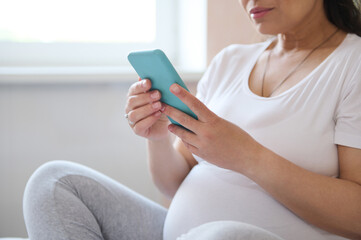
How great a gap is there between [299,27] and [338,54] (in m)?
0.14

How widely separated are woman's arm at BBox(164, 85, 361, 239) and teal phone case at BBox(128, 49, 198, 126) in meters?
0.02

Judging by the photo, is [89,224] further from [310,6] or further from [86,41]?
[86,41]

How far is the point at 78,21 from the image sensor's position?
1.60 m

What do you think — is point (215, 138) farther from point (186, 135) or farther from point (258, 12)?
point (258, 12)

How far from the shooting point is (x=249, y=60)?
1.06 meters

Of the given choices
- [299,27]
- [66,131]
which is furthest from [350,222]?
[66,131]

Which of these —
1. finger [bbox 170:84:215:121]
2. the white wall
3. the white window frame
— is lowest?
the white wall

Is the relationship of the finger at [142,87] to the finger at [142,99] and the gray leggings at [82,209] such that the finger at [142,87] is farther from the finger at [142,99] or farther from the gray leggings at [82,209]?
the gray leggings at [82,209]

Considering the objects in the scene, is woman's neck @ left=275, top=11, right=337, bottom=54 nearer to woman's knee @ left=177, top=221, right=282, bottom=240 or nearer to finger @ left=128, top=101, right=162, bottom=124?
finger @ left=128, top=101, right=162, bottom=124

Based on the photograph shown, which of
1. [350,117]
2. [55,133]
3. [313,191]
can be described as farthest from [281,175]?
[55,133]

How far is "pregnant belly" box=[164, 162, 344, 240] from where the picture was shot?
80 cm

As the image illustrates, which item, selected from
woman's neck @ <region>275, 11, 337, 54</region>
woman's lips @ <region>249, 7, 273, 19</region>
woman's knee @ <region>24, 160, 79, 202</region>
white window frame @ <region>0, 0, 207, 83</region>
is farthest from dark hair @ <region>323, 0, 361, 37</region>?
woman's knee @ <region>24, 160, 79, 202</region>

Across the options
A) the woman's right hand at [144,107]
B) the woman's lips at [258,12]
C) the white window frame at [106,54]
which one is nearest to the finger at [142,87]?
the woman's right hand at [144,107]

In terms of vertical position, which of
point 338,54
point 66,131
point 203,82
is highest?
point 338,54
